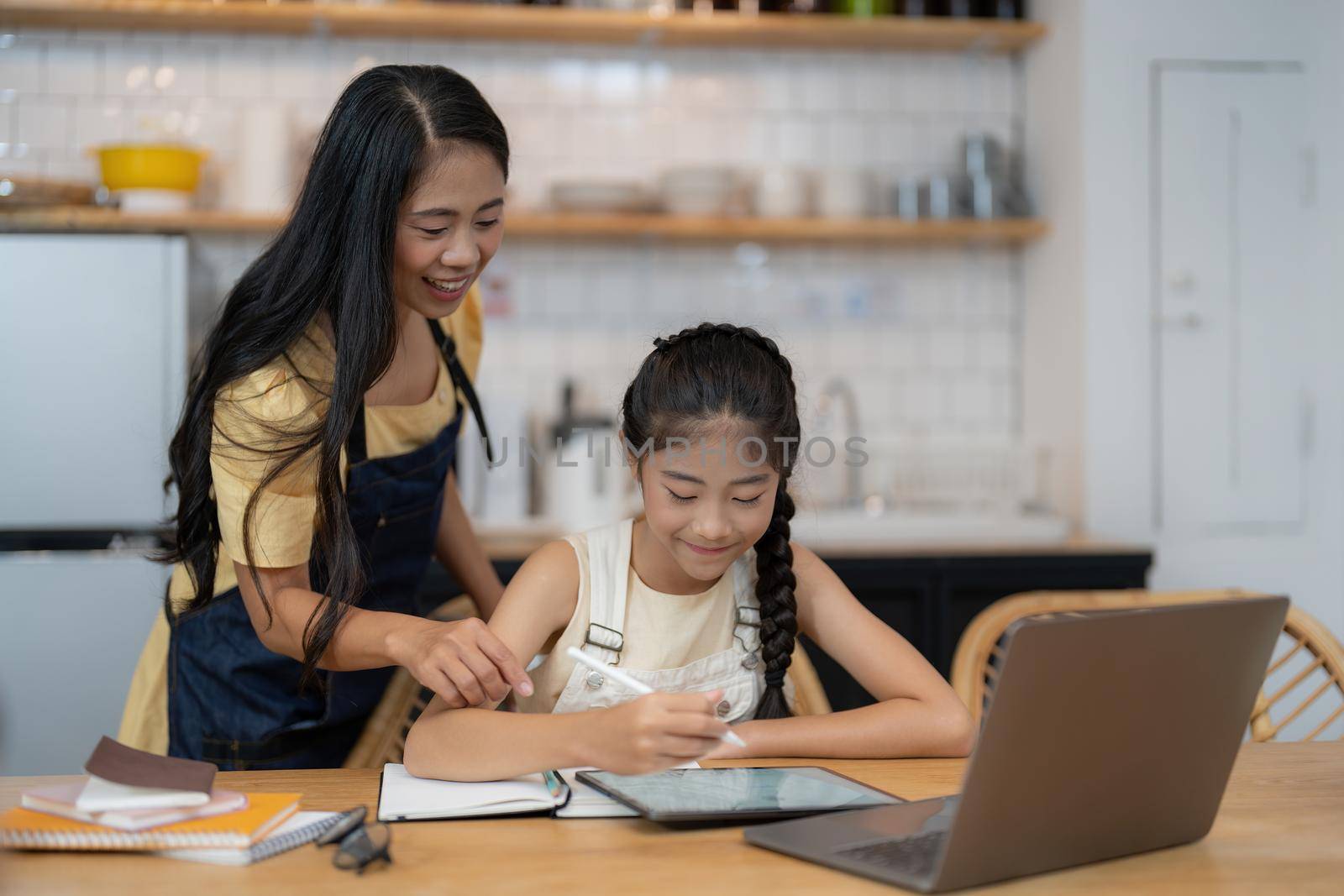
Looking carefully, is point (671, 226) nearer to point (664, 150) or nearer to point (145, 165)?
point (664, 150)

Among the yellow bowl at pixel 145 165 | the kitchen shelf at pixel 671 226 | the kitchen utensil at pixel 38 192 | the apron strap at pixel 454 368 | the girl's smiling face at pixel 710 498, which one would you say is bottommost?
the girl's smiling face at pixel 710 498

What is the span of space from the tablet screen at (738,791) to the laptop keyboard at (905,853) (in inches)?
4.3

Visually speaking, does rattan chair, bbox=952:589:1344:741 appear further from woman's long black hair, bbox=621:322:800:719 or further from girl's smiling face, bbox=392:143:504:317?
girl's smiling face, bbox=392:143:504:317

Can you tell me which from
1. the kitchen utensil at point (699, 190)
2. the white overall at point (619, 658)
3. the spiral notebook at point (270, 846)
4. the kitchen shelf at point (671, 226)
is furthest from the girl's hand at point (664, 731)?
the kitchen utensil at point (699, 190)

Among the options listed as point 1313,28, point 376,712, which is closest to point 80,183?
point 376,712

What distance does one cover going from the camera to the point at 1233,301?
340 cm

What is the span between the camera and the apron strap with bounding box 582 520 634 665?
1.50 meters

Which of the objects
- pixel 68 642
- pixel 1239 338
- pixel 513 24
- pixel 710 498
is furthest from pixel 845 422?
pixel 710 498

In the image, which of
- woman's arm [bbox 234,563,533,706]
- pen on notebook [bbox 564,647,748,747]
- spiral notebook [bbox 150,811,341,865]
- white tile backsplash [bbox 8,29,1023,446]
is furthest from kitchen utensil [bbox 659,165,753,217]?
spiral notebook [bbox 150,811,341,865]

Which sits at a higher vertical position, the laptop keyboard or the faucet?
the faucet

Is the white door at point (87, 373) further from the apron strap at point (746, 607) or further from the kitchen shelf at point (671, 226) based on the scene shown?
the apron strap at point (746, 607)

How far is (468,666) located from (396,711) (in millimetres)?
552

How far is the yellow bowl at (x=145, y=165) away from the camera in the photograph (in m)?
3.20

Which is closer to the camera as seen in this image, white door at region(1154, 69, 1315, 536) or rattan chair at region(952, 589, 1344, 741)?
rattan chair at region(952, 589, 1344, 741)
